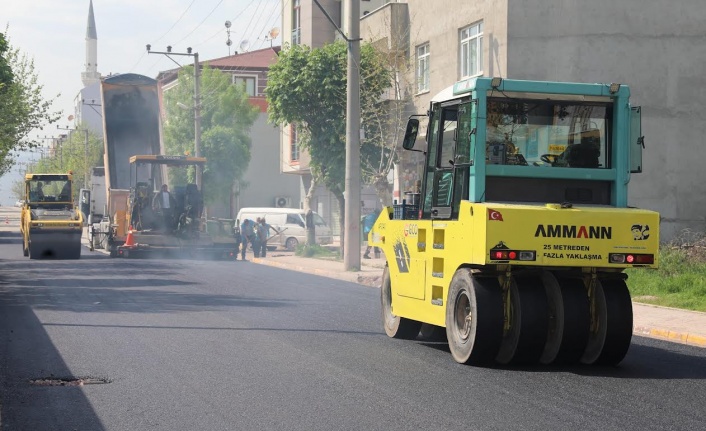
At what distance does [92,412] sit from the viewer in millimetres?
8742

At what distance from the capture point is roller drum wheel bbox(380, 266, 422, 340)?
13.9m

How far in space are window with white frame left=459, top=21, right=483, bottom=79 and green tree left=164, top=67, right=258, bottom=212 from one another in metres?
35.2

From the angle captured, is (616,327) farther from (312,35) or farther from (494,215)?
(312,35)

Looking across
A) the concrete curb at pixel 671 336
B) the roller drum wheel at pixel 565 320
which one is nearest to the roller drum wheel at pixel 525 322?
the roller drum wheel at pixel 565 320

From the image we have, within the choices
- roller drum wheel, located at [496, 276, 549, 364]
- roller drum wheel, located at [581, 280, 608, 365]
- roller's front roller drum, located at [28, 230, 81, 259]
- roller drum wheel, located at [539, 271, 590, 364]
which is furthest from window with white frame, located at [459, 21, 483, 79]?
roller drum wheel, located at [496, 276, 549, 364]

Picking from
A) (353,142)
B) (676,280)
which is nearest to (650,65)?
(353,142)

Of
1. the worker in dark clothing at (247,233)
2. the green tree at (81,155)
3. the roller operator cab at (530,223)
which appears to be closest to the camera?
the roller operator cab at (530,223)

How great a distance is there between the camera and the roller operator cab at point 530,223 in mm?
11102

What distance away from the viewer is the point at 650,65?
31.5 metres

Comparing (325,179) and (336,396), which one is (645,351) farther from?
(325,179)

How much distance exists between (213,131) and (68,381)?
191ft

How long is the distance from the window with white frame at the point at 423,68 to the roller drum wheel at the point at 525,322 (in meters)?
25.3

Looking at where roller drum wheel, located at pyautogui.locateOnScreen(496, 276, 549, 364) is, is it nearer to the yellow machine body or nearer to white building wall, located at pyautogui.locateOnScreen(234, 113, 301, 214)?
the yellow machine body

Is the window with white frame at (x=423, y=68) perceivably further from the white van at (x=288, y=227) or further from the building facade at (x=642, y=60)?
the white van at (x=288, y=227)
